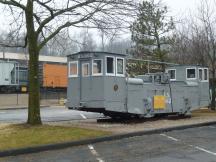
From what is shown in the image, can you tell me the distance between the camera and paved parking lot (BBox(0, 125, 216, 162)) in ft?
40.6

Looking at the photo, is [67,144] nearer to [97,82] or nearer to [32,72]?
[32,72]

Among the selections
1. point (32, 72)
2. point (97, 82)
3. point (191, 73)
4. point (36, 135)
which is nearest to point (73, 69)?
point (97, 82)

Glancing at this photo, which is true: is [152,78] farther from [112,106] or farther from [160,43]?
[160,43]

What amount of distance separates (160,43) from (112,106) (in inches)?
551

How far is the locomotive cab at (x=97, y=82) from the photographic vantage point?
2133 cm

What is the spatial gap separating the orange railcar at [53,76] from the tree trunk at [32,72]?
121ft

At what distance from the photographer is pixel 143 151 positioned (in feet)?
45.1

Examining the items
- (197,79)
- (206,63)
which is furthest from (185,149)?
(206,63)

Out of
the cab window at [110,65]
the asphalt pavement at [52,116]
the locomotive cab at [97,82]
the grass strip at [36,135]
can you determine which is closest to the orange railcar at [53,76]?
the asphalt pavement at [52,116]

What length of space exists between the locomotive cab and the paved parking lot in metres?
4.18

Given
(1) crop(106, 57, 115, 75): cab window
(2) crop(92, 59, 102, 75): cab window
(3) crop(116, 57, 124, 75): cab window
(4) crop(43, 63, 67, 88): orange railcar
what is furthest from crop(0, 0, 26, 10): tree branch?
(4) crop(43, 63, 67, 88): orange railcar

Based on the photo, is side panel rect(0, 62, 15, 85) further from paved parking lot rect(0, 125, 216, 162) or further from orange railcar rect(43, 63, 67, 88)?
paved parking lot rect(0, 125, 216, 162)

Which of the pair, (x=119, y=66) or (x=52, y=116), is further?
(x=52, y=116)

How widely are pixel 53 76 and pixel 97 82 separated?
35656 mm
